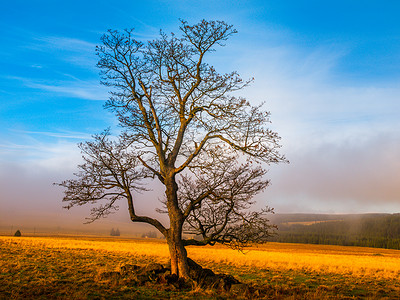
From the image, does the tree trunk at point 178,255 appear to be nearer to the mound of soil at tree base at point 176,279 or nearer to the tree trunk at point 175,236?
the tree trunk at point 175,236

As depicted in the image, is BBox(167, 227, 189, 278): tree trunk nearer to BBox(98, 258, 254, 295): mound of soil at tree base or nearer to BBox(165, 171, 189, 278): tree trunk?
BBox(165, 171, 189, 278): tree trunk

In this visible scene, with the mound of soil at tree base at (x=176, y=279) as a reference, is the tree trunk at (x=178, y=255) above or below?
above

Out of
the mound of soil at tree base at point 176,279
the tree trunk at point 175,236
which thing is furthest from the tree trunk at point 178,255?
the mound of soil at tree base at point 176,279

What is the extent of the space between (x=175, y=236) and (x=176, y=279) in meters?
1.77

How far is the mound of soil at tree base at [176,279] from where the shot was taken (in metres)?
12.5

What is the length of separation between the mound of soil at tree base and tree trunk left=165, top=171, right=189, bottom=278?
37cm

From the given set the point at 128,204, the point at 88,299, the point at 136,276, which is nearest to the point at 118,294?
the point at 88,299

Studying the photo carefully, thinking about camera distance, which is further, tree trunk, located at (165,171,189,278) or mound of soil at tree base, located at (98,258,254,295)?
tree trunk, located at (165,171,189,278)

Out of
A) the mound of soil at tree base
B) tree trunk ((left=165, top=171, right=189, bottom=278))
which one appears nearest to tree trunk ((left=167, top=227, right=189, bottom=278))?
tree trunk ((left=165, top=171, right=189, bottom=278))

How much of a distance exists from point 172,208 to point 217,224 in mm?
2108

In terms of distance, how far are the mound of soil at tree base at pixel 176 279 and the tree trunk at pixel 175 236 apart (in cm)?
37

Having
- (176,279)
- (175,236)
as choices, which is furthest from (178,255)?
(176,279)

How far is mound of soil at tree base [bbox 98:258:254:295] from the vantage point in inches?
492

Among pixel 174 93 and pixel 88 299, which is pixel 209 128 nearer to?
pixel 174 93
